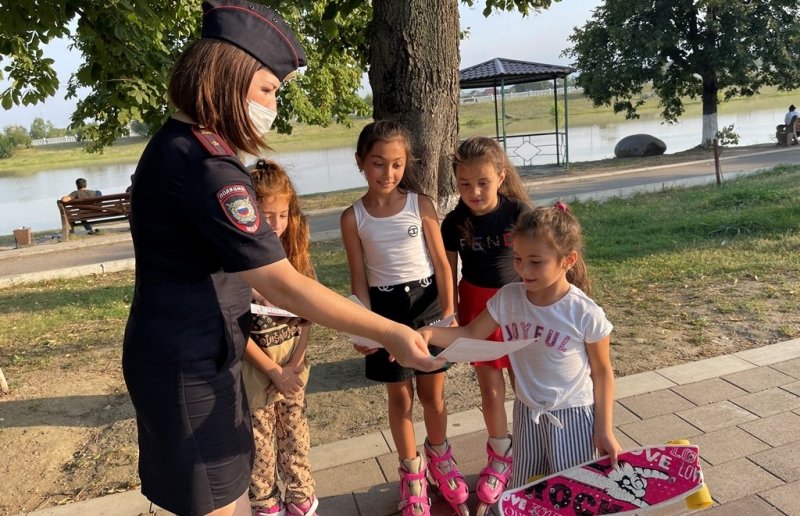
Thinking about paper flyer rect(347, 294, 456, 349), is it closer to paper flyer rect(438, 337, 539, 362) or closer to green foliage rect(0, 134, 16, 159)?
paper flyer rect(438, 337, 539, 362)

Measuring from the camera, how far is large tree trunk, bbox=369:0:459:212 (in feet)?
12.5

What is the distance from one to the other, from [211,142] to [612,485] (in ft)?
5.61

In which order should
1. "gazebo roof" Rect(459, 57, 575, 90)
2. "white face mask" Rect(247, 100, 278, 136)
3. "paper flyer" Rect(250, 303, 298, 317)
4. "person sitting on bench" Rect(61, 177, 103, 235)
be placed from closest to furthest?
"white face mask" Rect(247, 100, 278, 136), "paper flyer" Rect(250, 303, 298, 317), "person sitting on bench" Rect(61, 177, 103, 235), "gazebo roof" Rect(459, 57, 575, 90)

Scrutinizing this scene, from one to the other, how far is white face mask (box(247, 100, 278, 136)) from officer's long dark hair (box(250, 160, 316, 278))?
0.64 metres

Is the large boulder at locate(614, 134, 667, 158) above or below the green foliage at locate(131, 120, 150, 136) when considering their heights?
below

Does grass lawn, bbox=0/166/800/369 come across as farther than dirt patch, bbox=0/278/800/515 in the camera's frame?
Yes

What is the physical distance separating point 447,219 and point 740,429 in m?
1.74

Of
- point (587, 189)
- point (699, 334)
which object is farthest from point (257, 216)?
point (587, 189)

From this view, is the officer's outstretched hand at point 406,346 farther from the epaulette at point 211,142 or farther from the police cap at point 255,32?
the police cap at point 255,32

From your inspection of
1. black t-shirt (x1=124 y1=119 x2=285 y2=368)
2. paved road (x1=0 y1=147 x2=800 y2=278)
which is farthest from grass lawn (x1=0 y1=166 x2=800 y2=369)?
black t-shirt (x1=124 y1=119 x2=285 y2=368)

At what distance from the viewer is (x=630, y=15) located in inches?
893

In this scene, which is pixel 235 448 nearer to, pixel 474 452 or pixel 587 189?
pixel 474 452

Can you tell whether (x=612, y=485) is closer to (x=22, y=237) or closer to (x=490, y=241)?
(x=490, y=241)

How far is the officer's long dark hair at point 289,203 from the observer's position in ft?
8.22
